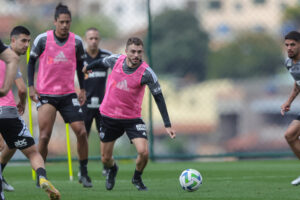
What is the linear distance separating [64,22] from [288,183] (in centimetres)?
392

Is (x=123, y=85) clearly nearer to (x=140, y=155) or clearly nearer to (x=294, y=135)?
(x=140, y=155)

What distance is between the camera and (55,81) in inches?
405

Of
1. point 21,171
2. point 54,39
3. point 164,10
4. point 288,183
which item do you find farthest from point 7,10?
point 164,10

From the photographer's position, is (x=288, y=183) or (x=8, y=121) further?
(x=288, y=183)

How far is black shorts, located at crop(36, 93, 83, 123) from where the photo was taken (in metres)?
10.2

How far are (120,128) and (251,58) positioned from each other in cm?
6717

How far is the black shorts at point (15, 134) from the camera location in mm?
8406

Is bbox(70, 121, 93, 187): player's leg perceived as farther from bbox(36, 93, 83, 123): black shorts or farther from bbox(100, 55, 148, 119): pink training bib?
bbox(100, 55, 148, 119): pink training bib

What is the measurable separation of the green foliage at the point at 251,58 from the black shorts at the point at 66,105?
6023 cm

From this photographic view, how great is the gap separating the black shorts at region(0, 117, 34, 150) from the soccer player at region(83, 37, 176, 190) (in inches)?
61.9

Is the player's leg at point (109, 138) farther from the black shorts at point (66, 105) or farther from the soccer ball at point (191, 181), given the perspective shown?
the soccer ball at point (191, 181)

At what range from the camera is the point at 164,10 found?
66500 mm

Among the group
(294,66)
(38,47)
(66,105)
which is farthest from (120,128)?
(294,66)

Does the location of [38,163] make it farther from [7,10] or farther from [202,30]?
[202,30]
